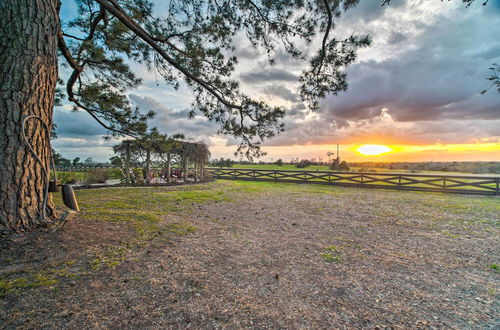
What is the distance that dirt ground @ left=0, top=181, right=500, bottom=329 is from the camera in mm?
2260

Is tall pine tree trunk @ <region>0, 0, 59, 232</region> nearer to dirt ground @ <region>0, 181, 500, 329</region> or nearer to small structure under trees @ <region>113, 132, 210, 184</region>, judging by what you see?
dirt ground @ <region>0, 181, 500, 329</region>

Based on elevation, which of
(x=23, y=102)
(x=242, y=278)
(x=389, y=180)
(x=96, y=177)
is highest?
(x=23, y=102)

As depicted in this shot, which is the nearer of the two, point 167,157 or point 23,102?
point 23,102

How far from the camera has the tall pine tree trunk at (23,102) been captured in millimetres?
3400

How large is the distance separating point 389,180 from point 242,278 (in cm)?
1712

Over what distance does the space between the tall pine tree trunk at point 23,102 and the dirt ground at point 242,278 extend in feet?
1.72

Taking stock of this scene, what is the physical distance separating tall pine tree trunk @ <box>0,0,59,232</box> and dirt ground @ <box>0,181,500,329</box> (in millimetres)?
525

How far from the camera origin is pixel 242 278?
309 cm

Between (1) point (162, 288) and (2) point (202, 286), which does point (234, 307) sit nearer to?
(2) point (202, 286)

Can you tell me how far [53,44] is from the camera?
13.1ft

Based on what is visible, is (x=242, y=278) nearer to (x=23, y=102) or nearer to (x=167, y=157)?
(x=23, y=102)

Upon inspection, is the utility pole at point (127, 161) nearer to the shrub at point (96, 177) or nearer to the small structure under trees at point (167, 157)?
the small structure under trees at point (167, 157)

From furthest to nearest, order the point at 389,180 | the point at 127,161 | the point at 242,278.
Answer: the point at 389,180 → the point at 127,161 → the point at 242,278

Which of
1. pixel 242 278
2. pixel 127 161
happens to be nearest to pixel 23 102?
pixel 242 278
